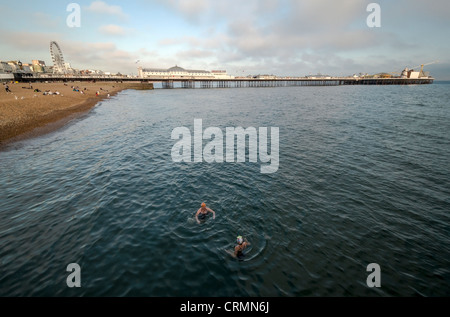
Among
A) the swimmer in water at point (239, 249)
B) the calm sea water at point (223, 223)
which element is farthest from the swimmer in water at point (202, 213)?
the swimmer in water at point (239, 249)

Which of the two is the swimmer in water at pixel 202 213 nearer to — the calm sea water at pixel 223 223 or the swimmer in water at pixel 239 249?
the calm sea water at pixel 223 223

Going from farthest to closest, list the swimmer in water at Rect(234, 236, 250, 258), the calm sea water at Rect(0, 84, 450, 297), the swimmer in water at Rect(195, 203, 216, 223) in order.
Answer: the swimmer in water at Rect(195, 203, 216, 223)
the swimmer in water at Rect(234, 236, 250, 258)
the calm sea water at Rect(0, 84, 450, 297)

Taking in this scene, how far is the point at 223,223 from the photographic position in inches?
504

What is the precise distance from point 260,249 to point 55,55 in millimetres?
205230

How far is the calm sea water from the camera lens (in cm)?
909

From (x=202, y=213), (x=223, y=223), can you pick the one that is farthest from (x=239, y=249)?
(x=202, y=213)

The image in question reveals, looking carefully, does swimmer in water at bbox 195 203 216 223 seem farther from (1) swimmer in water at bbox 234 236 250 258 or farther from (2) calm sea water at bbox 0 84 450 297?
(1) swimmer in water at bbox 234 236 250 258

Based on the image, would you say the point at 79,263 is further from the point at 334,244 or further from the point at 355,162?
the point at 355,162

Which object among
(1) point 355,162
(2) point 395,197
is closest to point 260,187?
(2) point 395,197

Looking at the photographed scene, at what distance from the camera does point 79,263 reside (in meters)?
9.88

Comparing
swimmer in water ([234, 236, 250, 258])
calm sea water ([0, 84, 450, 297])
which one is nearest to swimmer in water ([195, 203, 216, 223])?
calm sea water ([0, 84, 450, 297])

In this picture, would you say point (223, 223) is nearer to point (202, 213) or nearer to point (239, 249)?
point (202, 213)

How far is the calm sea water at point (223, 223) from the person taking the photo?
29.8 ft

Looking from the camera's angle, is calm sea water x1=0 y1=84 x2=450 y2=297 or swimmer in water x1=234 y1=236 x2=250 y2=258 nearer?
calm sea water x1=0 y1=84 x2=450 y2=297
